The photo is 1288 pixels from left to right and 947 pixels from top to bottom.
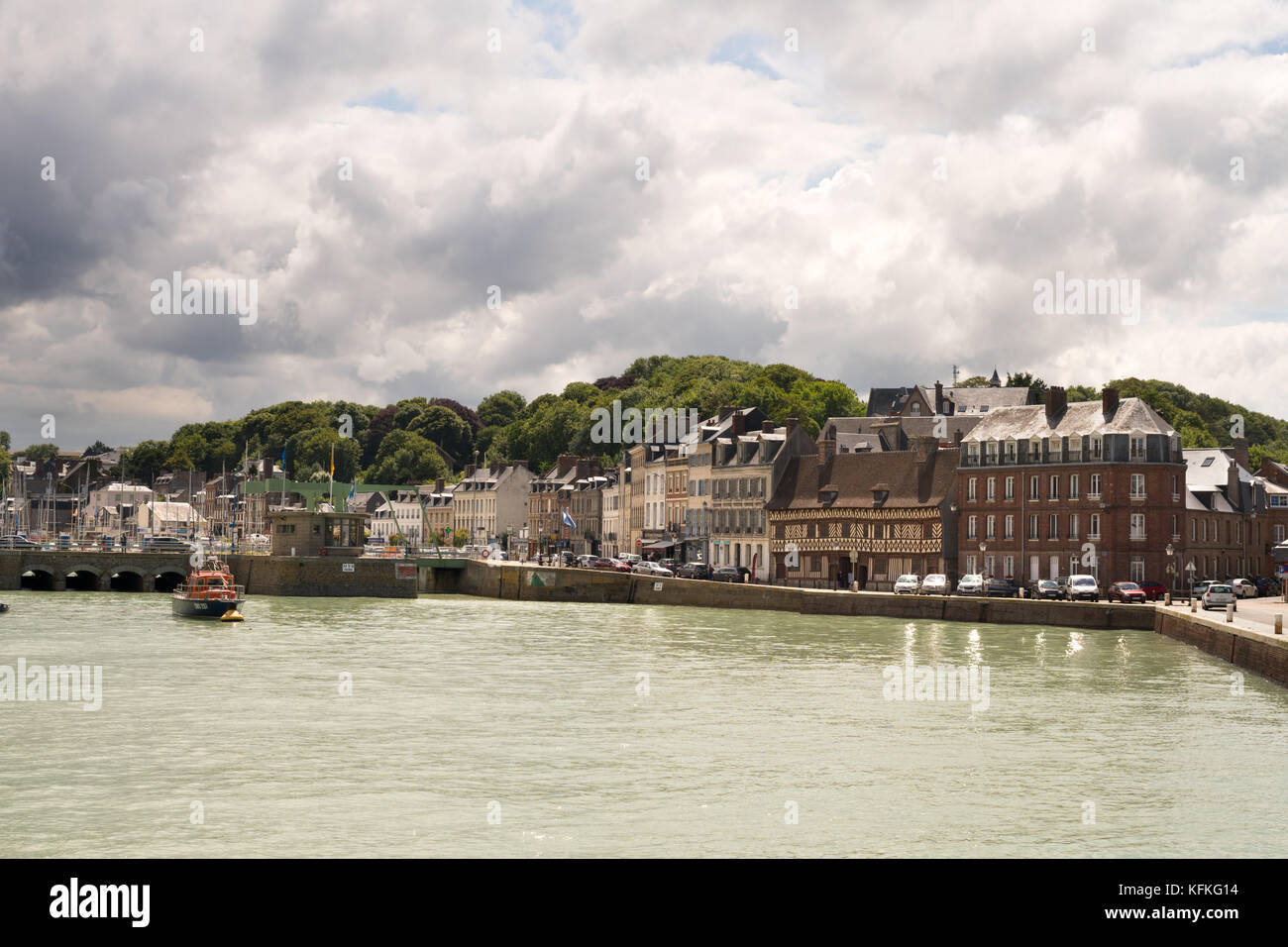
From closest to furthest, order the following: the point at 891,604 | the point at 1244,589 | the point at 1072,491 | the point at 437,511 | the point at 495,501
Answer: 1. the point at 891,604
2. the point at 1244,589
3. the point at 1072,491
4. the point at 495,501
5. the point at 437,511

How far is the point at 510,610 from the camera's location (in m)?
77.2

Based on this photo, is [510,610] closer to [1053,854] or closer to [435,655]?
[435,655]

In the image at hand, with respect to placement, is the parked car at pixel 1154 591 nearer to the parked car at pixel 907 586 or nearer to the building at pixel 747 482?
the parked car at pixel 907 586

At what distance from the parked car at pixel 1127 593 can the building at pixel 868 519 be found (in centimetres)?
1527

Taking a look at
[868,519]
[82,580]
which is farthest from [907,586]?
[82,580]

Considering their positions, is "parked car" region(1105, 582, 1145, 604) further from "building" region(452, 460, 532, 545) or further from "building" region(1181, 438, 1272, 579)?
"building" region(452, 460, 532, 545)

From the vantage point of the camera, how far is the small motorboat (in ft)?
217

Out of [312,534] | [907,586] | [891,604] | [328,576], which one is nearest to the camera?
[891,604]

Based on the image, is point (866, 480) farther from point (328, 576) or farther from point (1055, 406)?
point (328, 576)

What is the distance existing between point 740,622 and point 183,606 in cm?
2670

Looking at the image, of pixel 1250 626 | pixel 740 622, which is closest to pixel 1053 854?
pixel 1250 626

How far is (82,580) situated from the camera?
341 ft

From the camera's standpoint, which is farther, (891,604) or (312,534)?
(312,534)

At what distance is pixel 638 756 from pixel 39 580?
87544 millimetres
